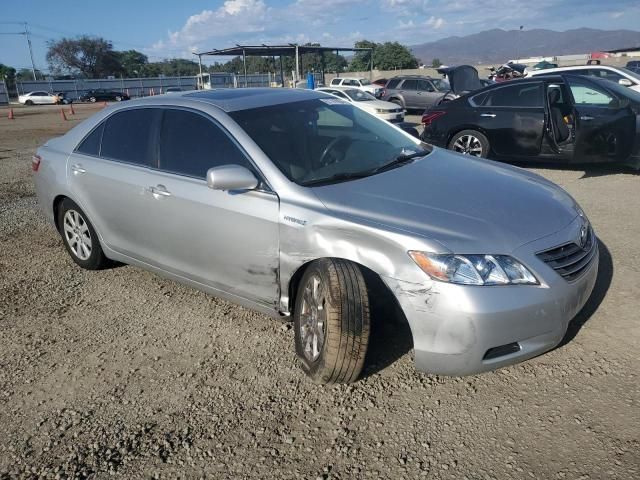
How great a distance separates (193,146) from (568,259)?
2.46m

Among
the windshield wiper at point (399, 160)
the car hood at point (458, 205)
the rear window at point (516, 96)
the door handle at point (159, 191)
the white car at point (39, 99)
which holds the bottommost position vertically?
the white car at point (39, 99)

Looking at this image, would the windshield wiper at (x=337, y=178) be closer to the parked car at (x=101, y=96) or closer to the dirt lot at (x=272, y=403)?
the dirt lot at (x=272, y=403)

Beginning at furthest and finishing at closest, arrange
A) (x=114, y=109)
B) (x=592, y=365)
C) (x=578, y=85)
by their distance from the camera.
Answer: (x=578, y=85)
(x=114, y=109)
(x=592, y=365)

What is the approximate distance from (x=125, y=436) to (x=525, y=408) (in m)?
2.02

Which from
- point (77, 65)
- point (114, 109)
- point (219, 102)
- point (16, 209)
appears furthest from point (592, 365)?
point (77, 65)

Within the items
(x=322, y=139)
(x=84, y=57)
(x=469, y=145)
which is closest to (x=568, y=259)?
(x=322, y=139)

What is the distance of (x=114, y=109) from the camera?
4.27m

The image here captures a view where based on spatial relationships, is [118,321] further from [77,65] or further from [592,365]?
[77,65]

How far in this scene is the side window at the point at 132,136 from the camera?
3865 mm

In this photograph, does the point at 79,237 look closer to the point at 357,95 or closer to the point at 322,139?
the point at 322,139

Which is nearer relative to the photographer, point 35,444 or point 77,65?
point 35,444

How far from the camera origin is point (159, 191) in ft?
11.9

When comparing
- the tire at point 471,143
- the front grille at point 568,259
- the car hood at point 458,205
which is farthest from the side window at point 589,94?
the front grille at point 568,259

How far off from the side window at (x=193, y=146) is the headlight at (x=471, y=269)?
1306 millimetres
